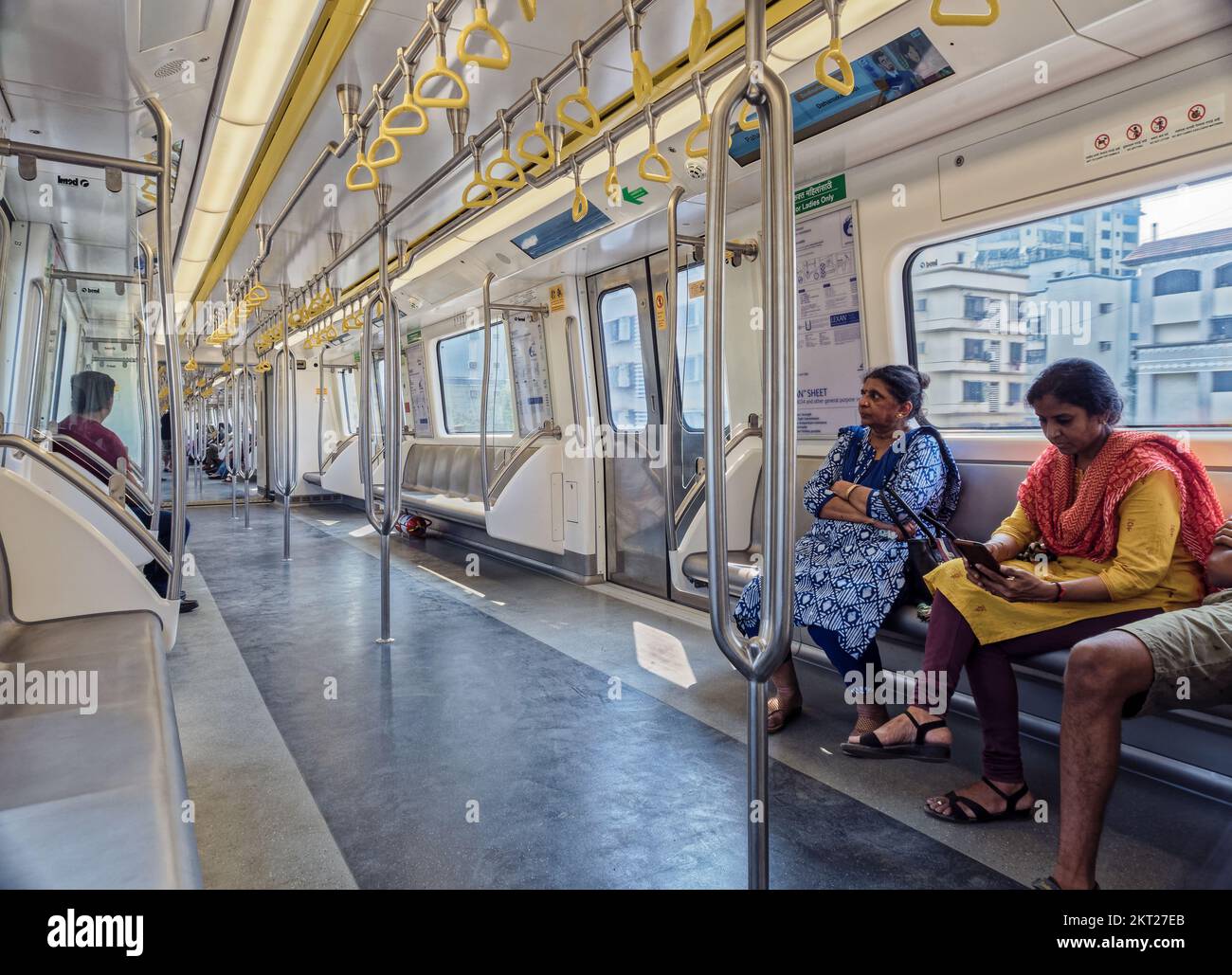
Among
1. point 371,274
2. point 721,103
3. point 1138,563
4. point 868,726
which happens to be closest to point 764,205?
point 721,103

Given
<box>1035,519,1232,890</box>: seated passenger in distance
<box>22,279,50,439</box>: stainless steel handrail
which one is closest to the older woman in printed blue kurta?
<box>1035,519,1232,890</box>: seated passenger in distance

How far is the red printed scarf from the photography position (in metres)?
2.22

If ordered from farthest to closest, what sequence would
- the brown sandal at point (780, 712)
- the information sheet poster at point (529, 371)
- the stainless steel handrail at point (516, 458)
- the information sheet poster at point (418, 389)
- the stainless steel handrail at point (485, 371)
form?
the information sheet poster at point (418, 389)
the information sheet poster at point (529, 371)
the stainless steel handrail at point (516, 458)
the stainless steel handrail at point (485, 371)
the brown sandal at point (780, 712)

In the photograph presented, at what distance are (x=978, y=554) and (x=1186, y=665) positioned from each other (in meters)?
0.56

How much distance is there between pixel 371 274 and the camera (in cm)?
845

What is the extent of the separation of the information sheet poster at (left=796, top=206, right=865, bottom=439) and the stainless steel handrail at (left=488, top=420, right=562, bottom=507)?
8.67 feet

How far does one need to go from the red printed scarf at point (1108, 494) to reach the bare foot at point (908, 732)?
0.66 meters

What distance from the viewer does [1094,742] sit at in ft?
6.01

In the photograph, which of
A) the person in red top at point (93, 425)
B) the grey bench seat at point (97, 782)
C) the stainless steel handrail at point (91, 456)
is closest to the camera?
the grey bench seat at point (97, 782)

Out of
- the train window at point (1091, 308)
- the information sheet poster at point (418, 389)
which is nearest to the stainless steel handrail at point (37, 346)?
the train window at point (1091, 308)

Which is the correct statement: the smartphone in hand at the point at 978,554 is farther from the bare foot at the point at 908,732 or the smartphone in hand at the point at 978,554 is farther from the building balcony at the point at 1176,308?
the building balcony at the point at 1176,308

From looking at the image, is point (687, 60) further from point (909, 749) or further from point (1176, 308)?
point (909, 749)

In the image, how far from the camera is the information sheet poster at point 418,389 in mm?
9430
